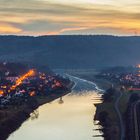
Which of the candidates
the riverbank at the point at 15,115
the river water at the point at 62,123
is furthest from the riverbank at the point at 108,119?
the riverbank at the point at 15,115

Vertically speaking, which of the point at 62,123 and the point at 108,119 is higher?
the point at 108,119

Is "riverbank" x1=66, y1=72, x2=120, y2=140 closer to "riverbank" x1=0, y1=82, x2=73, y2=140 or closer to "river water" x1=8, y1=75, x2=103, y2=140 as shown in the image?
"river water" x1=8, y1=75, x2=103, y2=140

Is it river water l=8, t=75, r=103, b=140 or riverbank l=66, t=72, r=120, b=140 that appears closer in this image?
riverbank l=66, t=72, r=120, b=140

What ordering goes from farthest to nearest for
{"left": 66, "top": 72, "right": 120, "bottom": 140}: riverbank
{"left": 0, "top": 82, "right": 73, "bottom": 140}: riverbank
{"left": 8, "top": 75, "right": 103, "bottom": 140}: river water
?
{"left": 0, "top": 82, "right": 73, "bottom": 140}: riverbank < {"left": 8, "top": 75, "right": 103, "bottom": 140}: river water < {"left": 66, "top": 72, "right": 120, "bottom": 140}: riverbank

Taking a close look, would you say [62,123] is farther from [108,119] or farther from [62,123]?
[108,119]

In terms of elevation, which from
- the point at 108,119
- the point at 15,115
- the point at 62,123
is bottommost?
the point at 62,123

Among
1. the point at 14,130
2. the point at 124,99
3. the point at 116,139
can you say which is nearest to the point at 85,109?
the point at 124,99

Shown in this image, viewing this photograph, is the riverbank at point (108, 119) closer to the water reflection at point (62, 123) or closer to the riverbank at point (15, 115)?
the water reflection at point (62, 123)


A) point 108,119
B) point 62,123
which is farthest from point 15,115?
point 108,119

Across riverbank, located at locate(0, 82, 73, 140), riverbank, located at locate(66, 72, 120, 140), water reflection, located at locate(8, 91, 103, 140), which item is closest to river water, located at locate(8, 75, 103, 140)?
water reflection, located at locate(8, 91, 103, 140)

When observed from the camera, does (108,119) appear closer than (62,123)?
No
